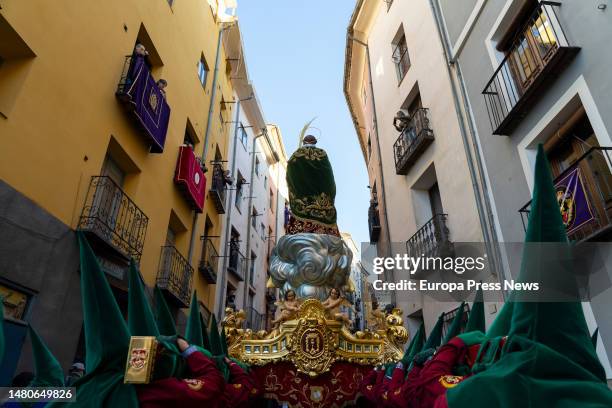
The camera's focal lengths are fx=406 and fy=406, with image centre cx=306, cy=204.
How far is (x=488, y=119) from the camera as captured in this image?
294 inches

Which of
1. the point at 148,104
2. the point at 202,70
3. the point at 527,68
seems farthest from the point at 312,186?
the point at 202,70

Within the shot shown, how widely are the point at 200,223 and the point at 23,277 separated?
273 inches

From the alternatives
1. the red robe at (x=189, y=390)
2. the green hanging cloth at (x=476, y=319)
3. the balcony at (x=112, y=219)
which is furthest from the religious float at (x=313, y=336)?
the balcony at (x=112, y=219)

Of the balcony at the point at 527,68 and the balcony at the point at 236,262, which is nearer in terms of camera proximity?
the balcony at the point at 527,68

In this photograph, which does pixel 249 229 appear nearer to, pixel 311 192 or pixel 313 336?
pixel 311 192

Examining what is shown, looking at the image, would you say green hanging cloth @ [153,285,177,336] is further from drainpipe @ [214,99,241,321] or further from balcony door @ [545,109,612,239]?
drainpipe @ [214,99,241,321]

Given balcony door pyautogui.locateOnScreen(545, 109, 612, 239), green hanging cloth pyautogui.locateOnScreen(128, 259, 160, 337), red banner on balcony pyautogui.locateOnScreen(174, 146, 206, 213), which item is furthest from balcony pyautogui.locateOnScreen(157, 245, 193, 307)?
balcony door pyautogui.locateOnScreen(545, 109, 612, 239)

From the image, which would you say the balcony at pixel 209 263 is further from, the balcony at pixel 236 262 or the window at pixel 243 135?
the window at pixel 243 135

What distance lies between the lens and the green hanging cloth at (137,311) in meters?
1.97

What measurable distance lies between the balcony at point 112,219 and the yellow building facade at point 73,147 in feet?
0.11

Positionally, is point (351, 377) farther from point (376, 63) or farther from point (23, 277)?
point (376, 63)

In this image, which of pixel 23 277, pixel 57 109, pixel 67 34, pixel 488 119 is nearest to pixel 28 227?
pixel 23 277

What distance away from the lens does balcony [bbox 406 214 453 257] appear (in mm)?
8039

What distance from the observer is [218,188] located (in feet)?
41.4
